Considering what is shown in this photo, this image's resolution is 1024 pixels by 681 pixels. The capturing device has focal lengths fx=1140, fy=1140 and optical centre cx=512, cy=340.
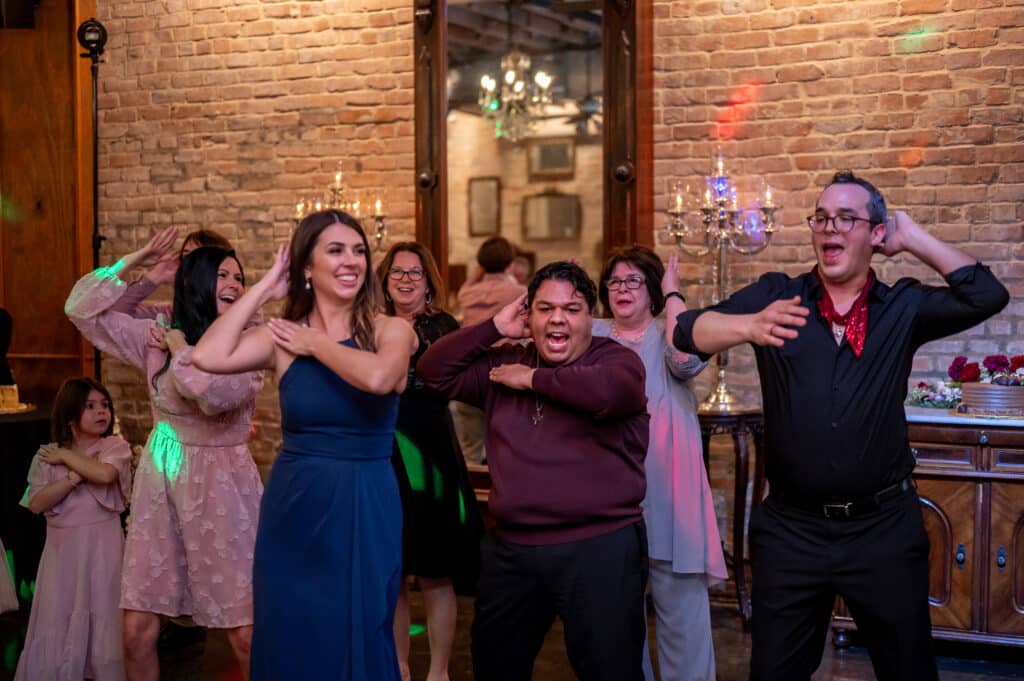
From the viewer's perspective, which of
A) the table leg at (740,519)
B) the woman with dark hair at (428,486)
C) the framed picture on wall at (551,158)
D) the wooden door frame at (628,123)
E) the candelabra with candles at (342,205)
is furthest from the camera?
the framed picture on wall at (551,158)

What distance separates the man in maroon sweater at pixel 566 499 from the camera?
301 centimetres

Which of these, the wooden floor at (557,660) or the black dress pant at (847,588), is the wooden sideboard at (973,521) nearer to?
the wooden floor at (557,660)

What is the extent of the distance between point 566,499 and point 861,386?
2.68 feet

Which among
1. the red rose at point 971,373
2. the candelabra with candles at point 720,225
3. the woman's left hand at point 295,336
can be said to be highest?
the candelabra with candles at point 720,225

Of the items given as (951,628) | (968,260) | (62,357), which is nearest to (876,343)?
(968,260)

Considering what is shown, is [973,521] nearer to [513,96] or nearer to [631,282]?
[631,282]

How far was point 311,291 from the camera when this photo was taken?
118 inches

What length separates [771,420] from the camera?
10.1 ft

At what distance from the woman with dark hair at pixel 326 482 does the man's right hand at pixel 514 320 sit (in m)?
0.44

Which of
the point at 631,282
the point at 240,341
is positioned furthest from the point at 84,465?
the point at 631,282

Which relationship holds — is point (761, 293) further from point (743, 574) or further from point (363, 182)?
point (363, 182)

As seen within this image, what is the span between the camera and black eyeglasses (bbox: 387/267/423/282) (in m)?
4.16

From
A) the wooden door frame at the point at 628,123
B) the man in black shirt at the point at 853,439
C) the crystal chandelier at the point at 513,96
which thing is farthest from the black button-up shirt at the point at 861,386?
the crystal chandelier at the point at 513,96

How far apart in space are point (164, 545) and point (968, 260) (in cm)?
251
